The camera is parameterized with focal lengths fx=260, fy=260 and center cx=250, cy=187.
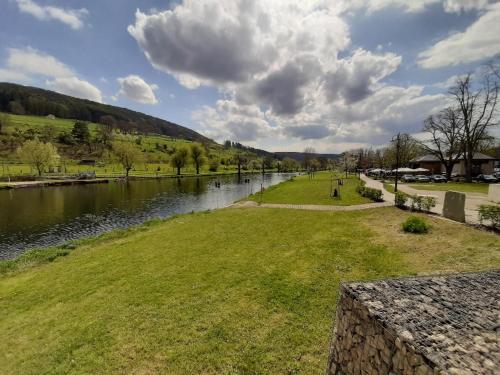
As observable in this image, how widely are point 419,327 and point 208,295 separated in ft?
23.9

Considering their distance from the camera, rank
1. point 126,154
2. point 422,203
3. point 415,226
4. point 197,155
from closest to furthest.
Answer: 1. point 415,226
2. point 422,203
3. point 126,154
4. point 197,155

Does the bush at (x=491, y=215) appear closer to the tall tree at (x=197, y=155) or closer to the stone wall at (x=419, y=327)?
the stone wall at (x=419, y=327)

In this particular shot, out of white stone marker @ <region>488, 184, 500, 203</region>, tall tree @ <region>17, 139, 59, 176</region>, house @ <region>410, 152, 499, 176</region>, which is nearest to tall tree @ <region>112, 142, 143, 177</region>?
tall tree @ <region>17, 139, 59, 176</region>

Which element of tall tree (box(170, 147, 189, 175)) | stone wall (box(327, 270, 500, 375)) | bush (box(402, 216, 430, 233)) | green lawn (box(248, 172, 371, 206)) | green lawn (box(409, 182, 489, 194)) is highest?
tall tree (box(170, 147, 189, 175))

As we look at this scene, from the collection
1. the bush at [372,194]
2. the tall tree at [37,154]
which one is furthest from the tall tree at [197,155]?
the bush at [372,194]

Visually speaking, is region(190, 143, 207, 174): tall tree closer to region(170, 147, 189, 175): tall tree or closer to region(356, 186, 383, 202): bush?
region(170, 147, 189, 175): tall tree

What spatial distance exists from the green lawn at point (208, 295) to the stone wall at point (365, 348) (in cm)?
176

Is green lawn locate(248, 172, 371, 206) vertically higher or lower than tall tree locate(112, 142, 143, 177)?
lower

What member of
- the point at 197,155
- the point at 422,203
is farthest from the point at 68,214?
the point at 197,155

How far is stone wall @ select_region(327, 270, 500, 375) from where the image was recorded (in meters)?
3.30

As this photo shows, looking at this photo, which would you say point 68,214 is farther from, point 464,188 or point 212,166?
point 212,166

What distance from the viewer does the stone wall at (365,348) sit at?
11.4ft

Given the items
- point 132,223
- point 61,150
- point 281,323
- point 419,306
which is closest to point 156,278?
point 281,323

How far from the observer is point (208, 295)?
9.59m
